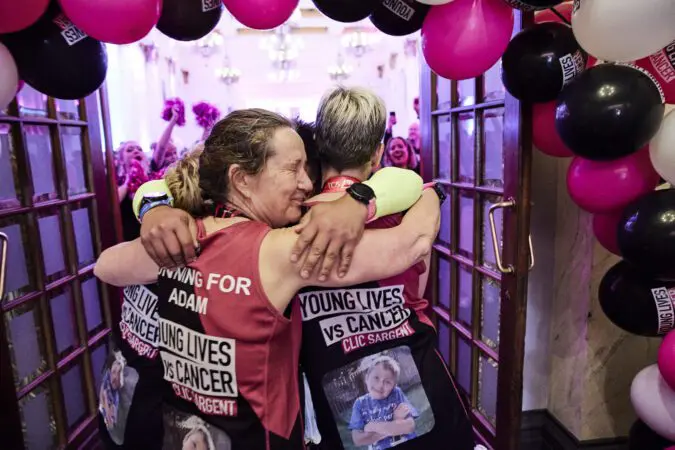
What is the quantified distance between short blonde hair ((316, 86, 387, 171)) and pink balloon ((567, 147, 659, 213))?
2.05ft

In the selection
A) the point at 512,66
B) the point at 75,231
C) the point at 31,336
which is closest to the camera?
the point at 512,66

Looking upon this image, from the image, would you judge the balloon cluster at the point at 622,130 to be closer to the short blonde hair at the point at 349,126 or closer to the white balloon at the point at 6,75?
the short blonde hair at the point at 349,126

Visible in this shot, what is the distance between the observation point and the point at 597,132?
→ 46.6 inches

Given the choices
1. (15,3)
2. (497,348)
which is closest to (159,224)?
(15,3)

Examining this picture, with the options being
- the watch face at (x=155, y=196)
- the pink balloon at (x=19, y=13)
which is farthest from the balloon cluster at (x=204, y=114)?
the watch face at (x=155, y=196)

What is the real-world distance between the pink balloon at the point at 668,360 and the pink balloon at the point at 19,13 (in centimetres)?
188

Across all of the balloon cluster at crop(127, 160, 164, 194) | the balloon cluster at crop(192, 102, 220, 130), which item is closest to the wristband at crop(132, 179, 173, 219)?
the balloon cluster at crop(127, 160, 164, 194)

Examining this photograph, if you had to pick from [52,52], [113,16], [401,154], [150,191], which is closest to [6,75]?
[52,52]

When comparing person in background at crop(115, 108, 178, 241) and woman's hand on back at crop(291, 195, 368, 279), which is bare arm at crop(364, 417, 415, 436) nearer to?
woman's hand on back at crop(291, 195, 368, 279)

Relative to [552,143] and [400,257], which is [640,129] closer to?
[552,143]

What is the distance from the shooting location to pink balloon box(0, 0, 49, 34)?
1104 millimetres

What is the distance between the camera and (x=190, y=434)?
102cm

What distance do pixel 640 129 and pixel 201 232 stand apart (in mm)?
1093

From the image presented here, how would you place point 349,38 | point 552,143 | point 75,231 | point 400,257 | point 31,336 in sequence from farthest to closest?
1. point 349,38
2. point 75,231
3. point 31,336
4. point 552,143
5. point 400,257
